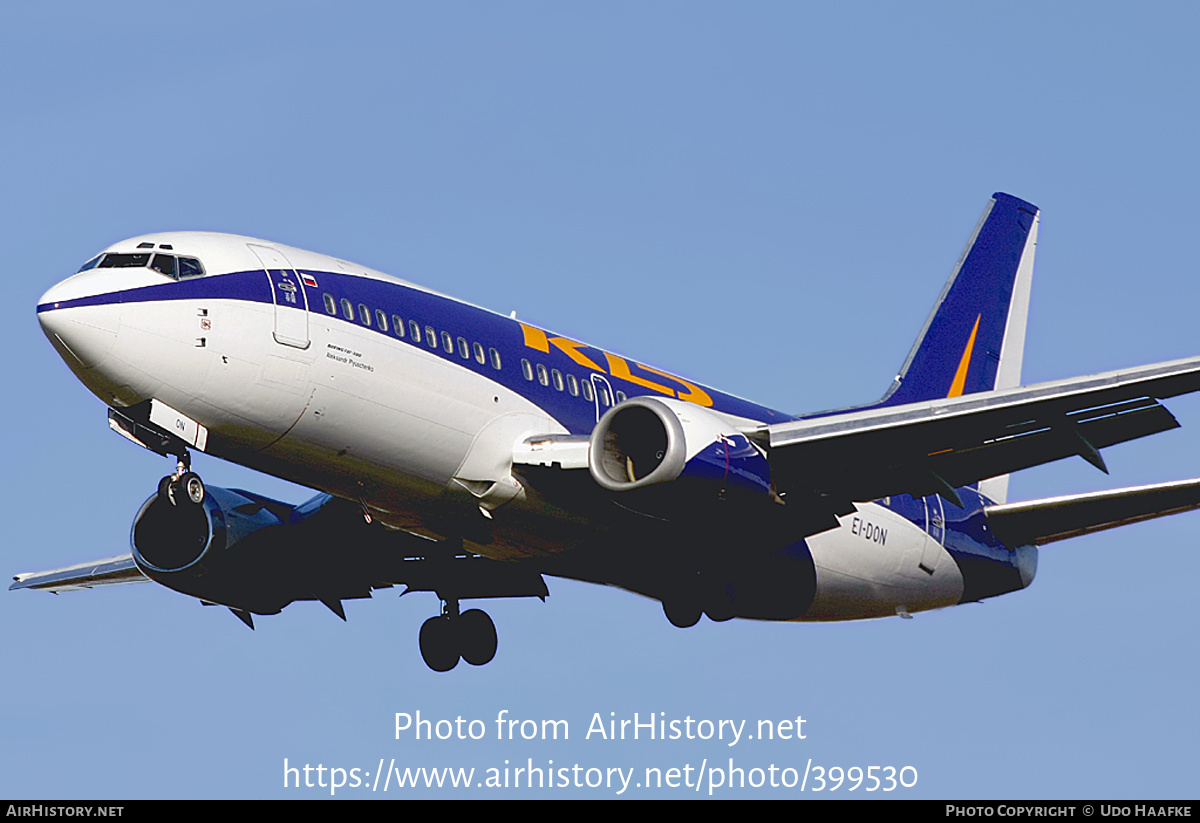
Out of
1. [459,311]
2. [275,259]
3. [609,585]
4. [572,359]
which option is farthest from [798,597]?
[275,259]

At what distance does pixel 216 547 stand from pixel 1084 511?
15817 millimetres

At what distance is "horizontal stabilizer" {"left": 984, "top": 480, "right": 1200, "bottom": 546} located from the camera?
2869cm

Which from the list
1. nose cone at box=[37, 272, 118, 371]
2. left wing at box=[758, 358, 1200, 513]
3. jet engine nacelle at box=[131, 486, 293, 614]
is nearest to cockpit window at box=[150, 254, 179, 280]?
nose cone at box=[37, 272, 118, 371]

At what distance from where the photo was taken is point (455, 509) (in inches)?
1054

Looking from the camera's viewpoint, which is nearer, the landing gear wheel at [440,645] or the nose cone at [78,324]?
the nose cone at [78,324]

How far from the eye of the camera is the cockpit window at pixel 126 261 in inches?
941

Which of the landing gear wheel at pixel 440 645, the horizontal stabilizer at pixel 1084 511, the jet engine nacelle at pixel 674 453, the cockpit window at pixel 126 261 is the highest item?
the horizontal stabilizer at pixel 1084 511

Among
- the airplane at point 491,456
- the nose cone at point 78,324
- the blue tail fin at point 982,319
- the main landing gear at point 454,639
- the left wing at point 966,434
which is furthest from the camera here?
the blue tail fin at point 982,319

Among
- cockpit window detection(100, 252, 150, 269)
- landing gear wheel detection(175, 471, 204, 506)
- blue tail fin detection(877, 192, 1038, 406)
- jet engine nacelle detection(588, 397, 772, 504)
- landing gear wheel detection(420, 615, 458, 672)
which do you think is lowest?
landing gear wheel detection(175, 471, 204, 506)

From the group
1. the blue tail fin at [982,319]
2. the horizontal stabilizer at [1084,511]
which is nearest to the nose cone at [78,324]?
the horizontal stabilizer at [1084,511]

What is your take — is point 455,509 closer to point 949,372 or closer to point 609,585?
point 609,585

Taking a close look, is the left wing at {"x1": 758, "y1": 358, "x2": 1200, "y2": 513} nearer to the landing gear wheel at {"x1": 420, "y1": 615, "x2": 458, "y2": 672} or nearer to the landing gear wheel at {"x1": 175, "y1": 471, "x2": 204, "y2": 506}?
the landing gear wheel at {"x1": 420, "y1": 615, "x2": 458, "y2": 672}

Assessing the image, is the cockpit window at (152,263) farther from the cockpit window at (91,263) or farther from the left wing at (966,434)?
the left wing at (966,434)

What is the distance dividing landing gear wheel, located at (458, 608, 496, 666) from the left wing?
734 centimetres
